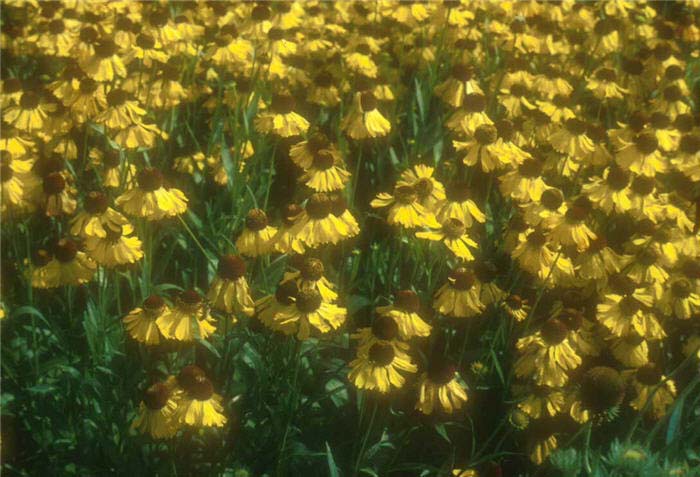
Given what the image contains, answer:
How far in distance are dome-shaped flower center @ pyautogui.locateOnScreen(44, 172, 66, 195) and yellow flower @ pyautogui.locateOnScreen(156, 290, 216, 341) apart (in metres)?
0.71

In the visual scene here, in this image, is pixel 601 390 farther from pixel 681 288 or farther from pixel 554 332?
pixel 681 288

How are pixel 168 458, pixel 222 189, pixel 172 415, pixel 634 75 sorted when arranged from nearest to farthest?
pixel 172 415
pixel 168 458
pixel 222 189
pixel 634 75

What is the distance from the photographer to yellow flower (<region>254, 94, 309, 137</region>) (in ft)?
8.93

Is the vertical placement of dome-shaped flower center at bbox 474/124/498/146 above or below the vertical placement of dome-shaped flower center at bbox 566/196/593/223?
above

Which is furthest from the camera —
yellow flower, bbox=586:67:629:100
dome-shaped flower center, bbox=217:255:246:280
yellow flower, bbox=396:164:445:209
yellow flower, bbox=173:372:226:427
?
yellow flower, bbox=586:67:629:100

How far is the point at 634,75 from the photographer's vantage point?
3613mm

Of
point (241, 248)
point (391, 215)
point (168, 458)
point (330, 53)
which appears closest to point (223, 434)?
point (168, 458)

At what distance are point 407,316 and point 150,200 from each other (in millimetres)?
722

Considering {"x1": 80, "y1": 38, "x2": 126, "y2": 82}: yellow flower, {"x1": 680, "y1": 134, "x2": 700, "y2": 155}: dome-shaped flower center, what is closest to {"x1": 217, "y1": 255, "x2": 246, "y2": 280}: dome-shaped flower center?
{"x1": 80, "y1": 38, "x2": 126, "y2": 82}: yellow flower

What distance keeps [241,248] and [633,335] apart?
103 cm

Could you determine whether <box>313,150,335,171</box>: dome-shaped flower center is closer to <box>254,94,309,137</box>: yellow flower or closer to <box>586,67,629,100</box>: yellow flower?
<box>254,94,309,137</box>: yellow flower

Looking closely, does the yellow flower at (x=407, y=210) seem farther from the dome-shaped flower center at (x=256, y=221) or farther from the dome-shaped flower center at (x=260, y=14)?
the dome-shaped flower center at (x=260, y=14)

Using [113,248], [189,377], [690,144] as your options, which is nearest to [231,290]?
[189,377]

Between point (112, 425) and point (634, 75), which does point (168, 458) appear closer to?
point (112, 425)
